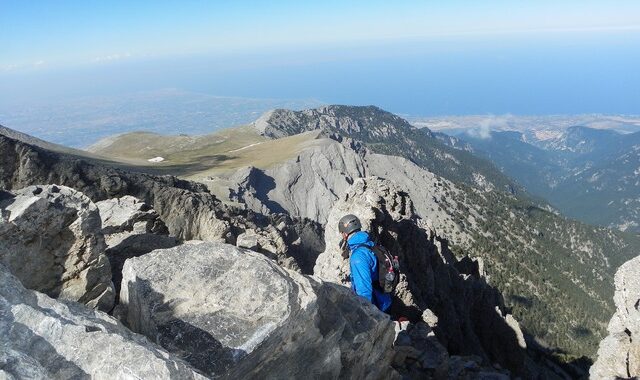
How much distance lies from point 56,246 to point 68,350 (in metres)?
7.14

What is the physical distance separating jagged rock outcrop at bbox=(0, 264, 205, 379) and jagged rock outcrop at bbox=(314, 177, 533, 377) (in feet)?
58.5

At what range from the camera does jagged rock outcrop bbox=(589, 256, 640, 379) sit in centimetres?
1981

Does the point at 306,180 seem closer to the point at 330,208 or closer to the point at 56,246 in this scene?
the point at 330,208

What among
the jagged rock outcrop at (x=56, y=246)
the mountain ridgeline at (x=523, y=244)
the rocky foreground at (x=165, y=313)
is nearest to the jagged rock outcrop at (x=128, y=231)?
the rocky foreground at (x=165, y=313)

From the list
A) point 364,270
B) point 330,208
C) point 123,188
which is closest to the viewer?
point 364,270

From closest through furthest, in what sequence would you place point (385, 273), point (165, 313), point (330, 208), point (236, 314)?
point (236, 314), point (165, 313), point (385, 273), point (330, 208)

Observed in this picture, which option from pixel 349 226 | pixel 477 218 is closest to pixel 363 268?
pixel 349 226

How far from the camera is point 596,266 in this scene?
469 feet

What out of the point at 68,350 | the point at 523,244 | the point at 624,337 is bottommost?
the point at 523,244

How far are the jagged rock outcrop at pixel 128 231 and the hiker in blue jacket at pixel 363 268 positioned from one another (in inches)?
306

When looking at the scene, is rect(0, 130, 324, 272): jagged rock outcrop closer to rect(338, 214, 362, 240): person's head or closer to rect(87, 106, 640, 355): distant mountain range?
rect(338, 214, 362, 240): person's head

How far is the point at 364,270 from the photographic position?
521 inches

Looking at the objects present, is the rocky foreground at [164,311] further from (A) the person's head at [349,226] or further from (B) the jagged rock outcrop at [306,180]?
(B) the jagged rock outcrop at [306,180]

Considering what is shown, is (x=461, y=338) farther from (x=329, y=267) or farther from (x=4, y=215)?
(x=4, y=215)
